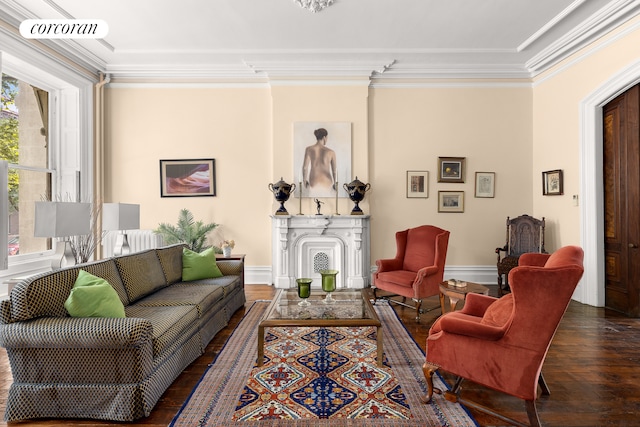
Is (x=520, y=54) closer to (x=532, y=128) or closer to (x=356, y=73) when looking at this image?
(x=532, y=128)

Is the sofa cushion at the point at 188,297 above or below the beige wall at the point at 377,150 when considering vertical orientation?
below

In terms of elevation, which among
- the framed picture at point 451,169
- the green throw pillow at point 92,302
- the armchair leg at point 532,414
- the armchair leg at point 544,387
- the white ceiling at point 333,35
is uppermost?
the white ceiling at point 333,35

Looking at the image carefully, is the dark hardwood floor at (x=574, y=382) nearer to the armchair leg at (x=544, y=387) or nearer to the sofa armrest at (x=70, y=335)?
the armchair leg at (x=544, y=387)

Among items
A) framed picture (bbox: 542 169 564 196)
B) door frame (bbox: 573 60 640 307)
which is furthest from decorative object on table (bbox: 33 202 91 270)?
framed picture (bbox: 542 169 564 196)

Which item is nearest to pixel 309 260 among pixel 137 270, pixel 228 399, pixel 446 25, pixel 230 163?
pixel 230 163

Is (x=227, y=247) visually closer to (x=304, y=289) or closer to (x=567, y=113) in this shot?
(x=304, y=289)

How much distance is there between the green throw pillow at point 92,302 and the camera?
2410mm

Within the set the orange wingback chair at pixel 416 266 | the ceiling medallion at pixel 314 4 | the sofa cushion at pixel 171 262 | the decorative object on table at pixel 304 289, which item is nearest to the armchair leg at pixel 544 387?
the orange wingback chair at pixel 416 266

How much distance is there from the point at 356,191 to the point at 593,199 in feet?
10.7

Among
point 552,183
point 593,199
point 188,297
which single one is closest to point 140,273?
point 188,297

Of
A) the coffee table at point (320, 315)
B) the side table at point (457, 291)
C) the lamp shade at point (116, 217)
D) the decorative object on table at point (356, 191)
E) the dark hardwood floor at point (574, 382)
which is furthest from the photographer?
the decorative object on table at point (356, 191)

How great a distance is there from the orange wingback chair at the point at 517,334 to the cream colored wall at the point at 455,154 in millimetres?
3911

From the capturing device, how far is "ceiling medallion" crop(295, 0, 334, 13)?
4.36 metres

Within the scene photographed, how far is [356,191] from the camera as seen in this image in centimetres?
583
